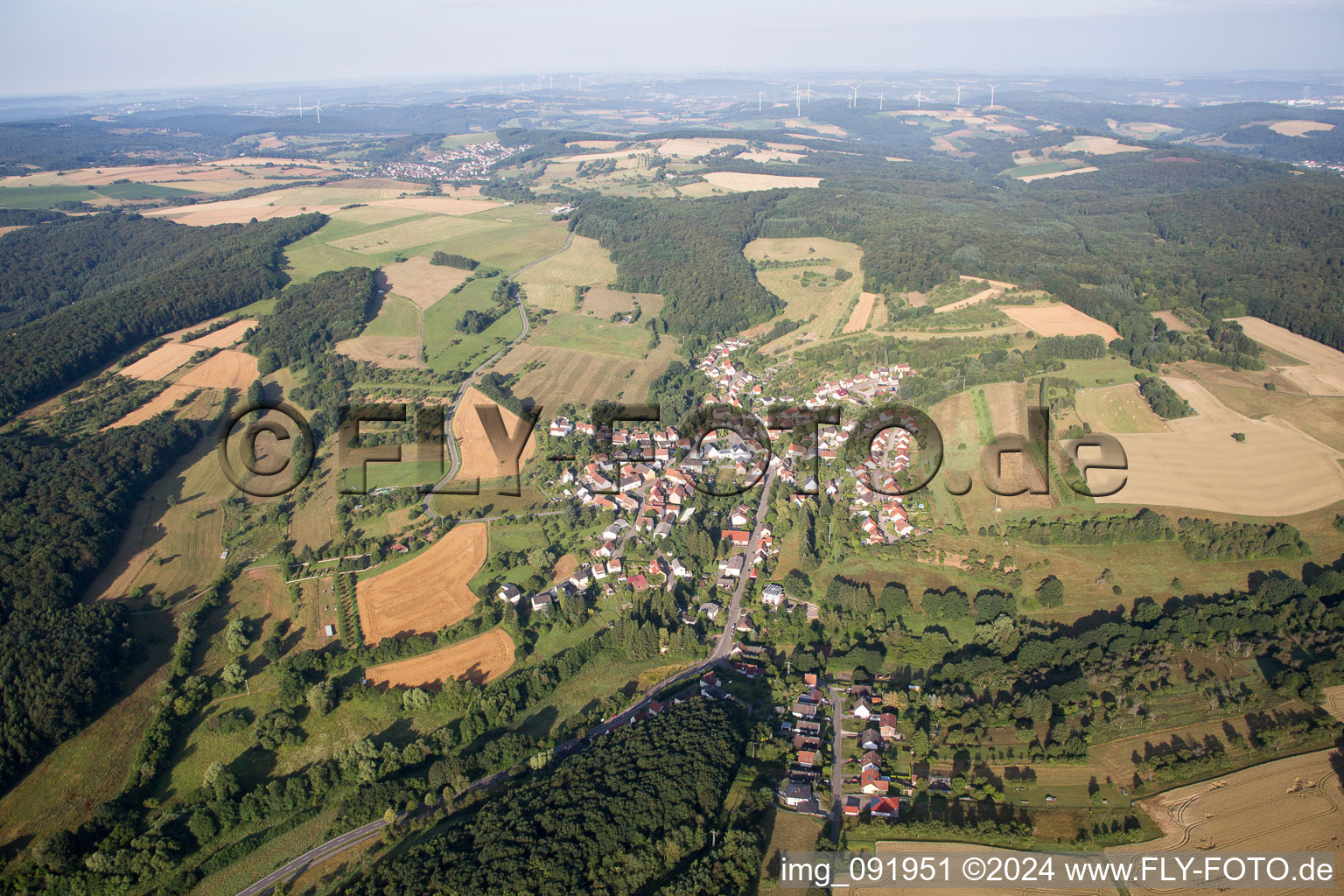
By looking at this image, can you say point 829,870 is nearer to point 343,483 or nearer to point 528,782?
point 528,782

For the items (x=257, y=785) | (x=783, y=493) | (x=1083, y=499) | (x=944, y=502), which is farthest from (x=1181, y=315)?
(x=257, y=785)

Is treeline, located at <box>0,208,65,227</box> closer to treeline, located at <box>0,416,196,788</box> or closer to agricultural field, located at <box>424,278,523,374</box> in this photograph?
agricultural field, located at <box>424,278,523,374</box>

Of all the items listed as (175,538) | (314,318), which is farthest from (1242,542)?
(314,318)

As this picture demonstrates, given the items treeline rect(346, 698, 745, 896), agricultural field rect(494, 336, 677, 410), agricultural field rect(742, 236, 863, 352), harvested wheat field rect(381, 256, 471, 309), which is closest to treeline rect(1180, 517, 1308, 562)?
treeline rect(346, 698, 745, 896)

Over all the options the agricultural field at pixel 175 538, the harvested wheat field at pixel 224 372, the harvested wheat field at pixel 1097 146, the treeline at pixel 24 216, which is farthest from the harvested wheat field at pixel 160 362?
the harvested wheat field at pixel 1097 146

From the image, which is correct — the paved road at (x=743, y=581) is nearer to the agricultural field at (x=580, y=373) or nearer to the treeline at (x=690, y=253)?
the agricultural field at (x=580, y=373)

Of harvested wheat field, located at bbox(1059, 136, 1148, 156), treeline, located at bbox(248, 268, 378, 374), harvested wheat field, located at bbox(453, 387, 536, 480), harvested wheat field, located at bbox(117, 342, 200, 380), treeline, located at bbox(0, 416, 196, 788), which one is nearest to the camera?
treeline, located at bbox(0, 416, 196, 788)
